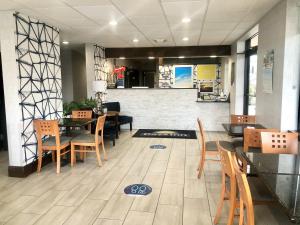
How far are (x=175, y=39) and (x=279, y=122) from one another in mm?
3515

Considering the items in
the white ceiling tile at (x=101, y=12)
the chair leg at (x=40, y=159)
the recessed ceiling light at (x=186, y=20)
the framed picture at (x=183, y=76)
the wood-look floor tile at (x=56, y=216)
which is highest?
the white ceiling tile at (x=101, y=12)

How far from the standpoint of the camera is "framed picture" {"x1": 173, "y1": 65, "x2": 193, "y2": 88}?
988 centimetres

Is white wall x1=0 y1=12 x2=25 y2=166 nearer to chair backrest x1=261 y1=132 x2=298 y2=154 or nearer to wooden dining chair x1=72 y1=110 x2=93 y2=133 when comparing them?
wooden dining chair x1=72 y1=110 x2=93 y2=133

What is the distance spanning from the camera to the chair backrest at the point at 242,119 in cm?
434

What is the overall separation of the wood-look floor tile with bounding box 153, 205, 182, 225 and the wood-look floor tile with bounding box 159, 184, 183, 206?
11 cm

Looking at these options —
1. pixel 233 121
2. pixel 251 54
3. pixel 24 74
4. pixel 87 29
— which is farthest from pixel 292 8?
pixel 24 74

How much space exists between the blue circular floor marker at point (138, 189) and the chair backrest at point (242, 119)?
1954 millimetres

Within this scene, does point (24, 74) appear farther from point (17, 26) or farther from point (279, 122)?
point (279, 122)

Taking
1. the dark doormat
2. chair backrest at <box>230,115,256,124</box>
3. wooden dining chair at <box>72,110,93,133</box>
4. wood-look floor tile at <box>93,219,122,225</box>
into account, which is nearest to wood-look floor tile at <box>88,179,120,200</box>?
wood-look floor tile at <box>93,219,122,225</box>

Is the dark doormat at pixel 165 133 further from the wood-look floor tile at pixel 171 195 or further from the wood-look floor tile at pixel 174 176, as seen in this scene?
the wood-look floor tile at pixel 171 195

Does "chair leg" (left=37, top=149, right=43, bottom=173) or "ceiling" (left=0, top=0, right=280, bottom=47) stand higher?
"ceiling" (left=0, top=0, right=280, bottom=47)

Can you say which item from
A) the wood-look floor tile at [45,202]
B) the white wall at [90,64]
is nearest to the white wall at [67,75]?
the white wall at [90,64]

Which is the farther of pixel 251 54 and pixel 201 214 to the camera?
pixel 251 54

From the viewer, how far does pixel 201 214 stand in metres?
2.69
